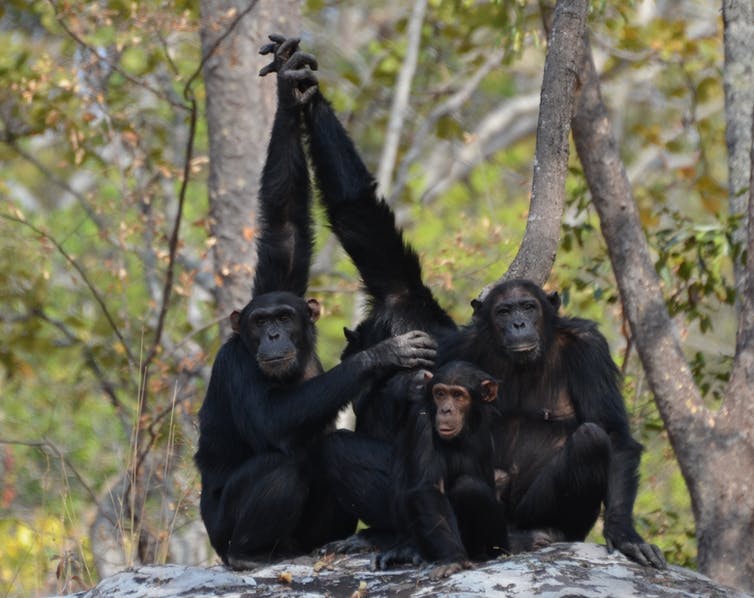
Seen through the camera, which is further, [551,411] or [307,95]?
[307,95]

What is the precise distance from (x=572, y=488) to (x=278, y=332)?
2.24 m

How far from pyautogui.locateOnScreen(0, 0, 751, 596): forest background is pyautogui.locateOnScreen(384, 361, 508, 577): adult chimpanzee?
1.99m

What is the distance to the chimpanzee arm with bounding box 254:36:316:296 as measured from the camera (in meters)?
10.0

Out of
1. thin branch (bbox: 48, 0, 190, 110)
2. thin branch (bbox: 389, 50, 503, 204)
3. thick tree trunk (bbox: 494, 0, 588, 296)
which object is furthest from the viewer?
thin branch (bbox: 389, 50, 503, 204)

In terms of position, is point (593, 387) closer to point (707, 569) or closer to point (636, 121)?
point (707, 569)

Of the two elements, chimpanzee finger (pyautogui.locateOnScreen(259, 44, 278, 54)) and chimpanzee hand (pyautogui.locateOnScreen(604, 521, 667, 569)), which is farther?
chimpanzee finger (pyautogui.locateOnScreen(259, 44, 278, 54))

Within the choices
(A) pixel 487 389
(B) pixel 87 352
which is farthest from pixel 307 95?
(B) pixel 87 352

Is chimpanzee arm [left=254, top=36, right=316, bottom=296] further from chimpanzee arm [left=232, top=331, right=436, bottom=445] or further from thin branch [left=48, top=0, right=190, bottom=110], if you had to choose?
thin branch [left=48, top=0, right=190, bottom=110]

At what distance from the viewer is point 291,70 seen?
973 centimetres

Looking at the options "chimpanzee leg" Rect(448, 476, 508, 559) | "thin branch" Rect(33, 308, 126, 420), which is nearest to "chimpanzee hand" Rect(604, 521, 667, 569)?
"chimpanzee leg" Rect(448, 476, 508, 559)

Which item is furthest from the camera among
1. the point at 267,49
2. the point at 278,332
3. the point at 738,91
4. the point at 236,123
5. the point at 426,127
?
the point at 426,127

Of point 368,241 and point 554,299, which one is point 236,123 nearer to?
point 368,241

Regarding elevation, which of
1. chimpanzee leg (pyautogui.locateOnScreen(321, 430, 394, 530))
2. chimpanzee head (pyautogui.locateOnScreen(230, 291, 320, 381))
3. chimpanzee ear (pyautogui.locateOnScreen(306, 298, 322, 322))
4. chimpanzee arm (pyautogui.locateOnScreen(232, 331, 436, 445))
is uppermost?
chimpanzee ear (pyautogui.locateOnScreen(306, 298, 322, 322))

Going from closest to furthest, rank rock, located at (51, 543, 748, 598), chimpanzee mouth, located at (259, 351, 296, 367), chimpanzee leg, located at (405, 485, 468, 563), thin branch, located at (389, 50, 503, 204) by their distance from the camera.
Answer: rock, located at (51, 543, 748, 598) → chimpanzee leg, located at (405, 485, 468, 563) → chimpanzee mouth, located at (259, 351, 296, 367) → thin branch, located at (389, 50, 503, 204)
